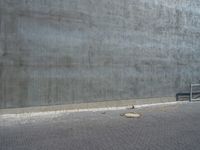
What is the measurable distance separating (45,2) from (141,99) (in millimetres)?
5310

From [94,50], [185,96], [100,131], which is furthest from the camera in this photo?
[185,96]

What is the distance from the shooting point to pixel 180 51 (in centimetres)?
1356

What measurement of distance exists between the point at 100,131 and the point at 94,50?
13.2ft

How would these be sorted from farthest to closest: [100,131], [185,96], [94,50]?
[185,96], [94,50], [100,131]

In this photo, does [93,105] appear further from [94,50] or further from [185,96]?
[185,96]

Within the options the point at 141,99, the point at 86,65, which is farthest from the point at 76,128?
the point at 141,99

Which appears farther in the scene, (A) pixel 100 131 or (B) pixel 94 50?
(B) pixel 94 50

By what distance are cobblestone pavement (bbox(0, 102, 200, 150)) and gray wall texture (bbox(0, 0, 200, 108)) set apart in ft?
3.26

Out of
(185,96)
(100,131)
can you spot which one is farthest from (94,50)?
(185,96)

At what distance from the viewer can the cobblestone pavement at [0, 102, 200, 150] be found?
6.26m

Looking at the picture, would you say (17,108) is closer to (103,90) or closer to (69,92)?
(69,92)

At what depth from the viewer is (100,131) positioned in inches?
294

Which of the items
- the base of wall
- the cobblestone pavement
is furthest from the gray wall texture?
the cobblestone pavement

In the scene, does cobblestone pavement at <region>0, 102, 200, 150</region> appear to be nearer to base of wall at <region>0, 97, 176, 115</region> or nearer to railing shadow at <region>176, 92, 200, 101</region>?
base of wall at <region>0, 97, 176, 115</region>
